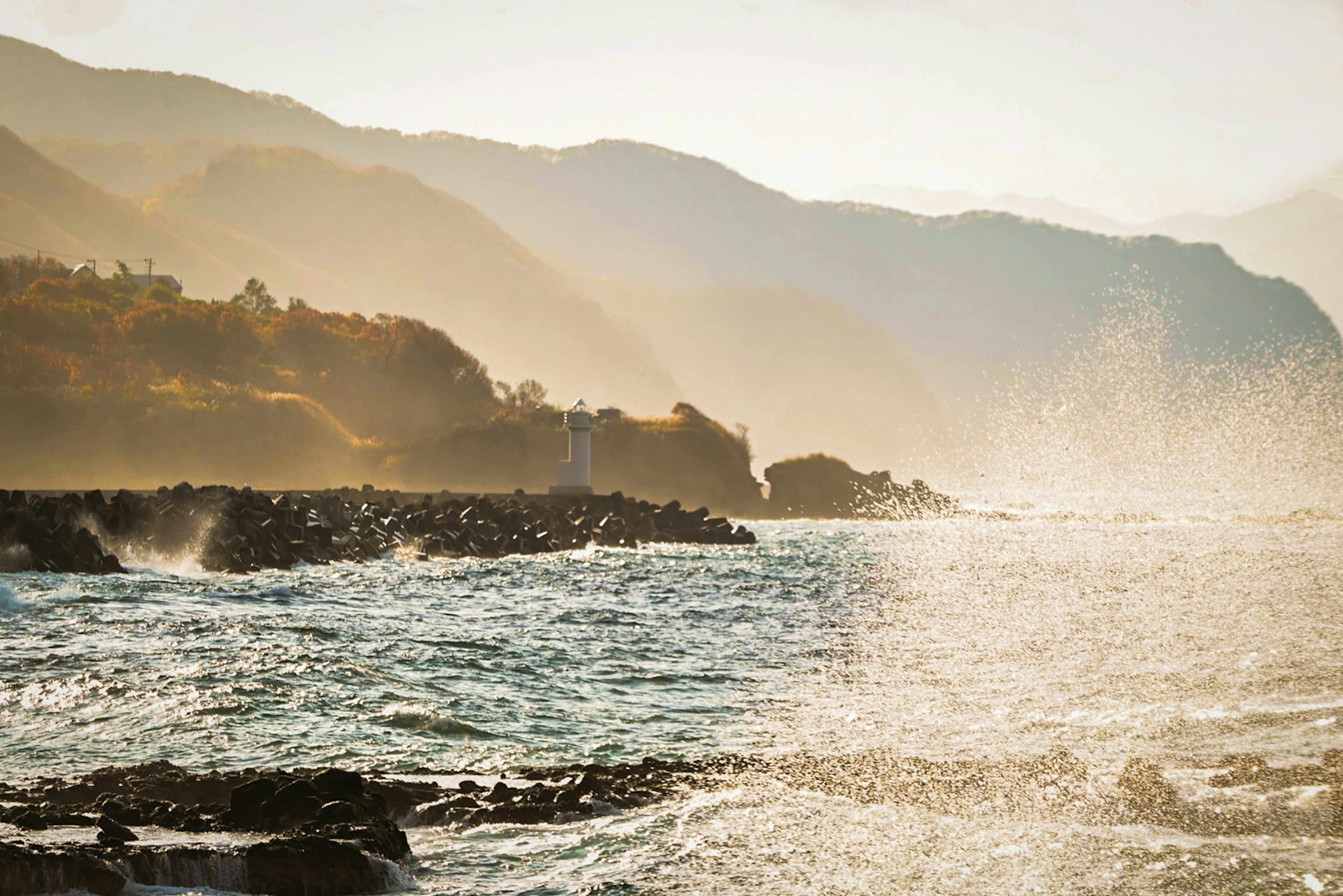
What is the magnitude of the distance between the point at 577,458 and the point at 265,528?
3880 cm

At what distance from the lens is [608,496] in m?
72.2

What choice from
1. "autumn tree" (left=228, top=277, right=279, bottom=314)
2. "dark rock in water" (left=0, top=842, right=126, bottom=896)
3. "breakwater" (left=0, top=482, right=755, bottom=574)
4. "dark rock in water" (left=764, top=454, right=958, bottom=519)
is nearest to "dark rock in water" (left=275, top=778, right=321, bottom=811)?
"dark rock in water" (left=0, top=842, right=126, bottom=896)

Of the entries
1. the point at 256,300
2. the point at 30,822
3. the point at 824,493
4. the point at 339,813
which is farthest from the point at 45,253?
the point at 339,813

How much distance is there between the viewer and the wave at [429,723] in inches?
502

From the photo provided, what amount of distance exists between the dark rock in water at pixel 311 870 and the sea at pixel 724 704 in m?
0.33

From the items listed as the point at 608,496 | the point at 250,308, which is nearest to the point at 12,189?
the point at 250,308

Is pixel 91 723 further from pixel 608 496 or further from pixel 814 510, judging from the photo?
pixel 814 510

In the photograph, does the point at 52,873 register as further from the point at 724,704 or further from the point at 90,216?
the point at 90,216

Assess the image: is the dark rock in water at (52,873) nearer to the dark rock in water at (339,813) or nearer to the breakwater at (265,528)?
the dark rock in water at (339,813)

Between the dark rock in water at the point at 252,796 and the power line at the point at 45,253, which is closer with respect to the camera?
the dark rock in water at the point at 252,796

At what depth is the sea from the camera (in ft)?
27.4

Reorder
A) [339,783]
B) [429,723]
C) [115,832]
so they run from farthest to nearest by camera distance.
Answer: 1. [429,723]
2. [339,783]
3. [115,832]

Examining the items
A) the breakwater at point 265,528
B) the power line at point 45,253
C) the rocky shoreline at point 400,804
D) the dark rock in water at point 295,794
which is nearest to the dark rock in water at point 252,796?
the rocky shoreline at point 400,804

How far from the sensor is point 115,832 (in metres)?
8.02
